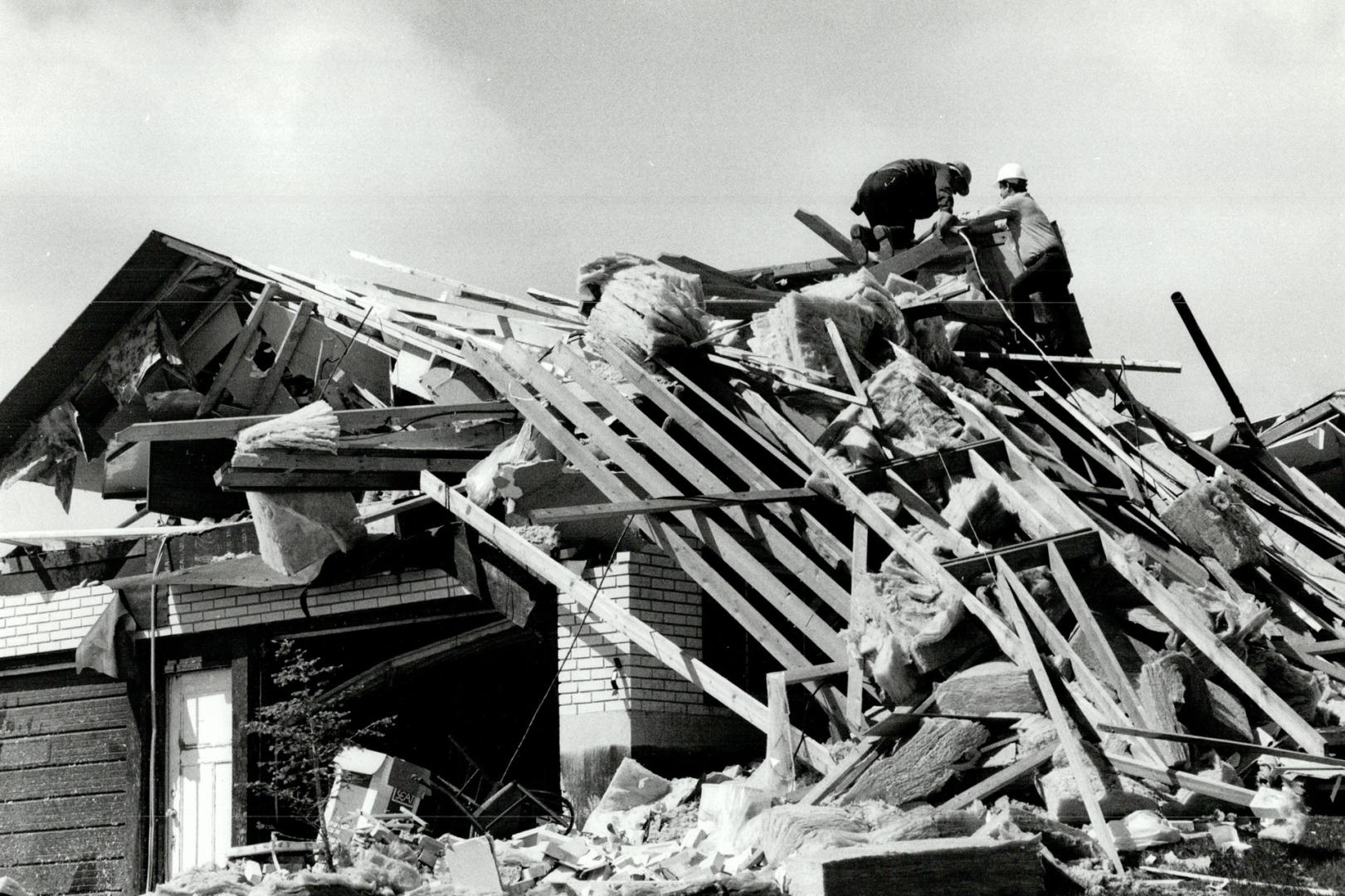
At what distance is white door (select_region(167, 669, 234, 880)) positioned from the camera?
10.7 metres

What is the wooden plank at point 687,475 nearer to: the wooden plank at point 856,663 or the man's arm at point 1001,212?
the wooden plank at point 856,663

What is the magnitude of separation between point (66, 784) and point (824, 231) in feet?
25.6

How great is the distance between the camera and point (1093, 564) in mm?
7668

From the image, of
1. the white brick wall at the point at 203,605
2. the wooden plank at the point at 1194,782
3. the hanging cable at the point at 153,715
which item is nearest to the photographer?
the wooden plank at the point at 1194,782

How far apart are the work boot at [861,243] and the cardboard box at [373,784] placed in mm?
5950

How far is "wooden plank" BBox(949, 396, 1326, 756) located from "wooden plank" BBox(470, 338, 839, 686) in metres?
1.68

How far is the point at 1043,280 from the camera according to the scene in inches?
449

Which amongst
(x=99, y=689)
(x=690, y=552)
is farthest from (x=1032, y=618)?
(x=99, y=689)

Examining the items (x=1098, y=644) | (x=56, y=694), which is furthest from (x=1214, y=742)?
(x=56, y=694)

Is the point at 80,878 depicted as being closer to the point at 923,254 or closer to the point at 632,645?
the point at 632,645

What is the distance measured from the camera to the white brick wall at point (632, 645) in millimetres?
9305

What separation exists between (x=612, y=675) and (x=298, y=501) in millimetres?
2363

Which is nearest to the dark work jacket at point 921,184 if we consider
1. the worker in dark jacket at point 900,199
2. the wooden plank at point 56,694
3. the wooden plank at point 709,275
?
the worker in dark jacket at point 900,199

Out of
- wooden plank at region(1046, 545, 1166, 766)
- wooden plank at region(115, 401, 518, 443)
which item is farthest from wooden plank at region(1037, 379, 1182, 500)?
wooden plank at region(115, 401, 518, 443)
